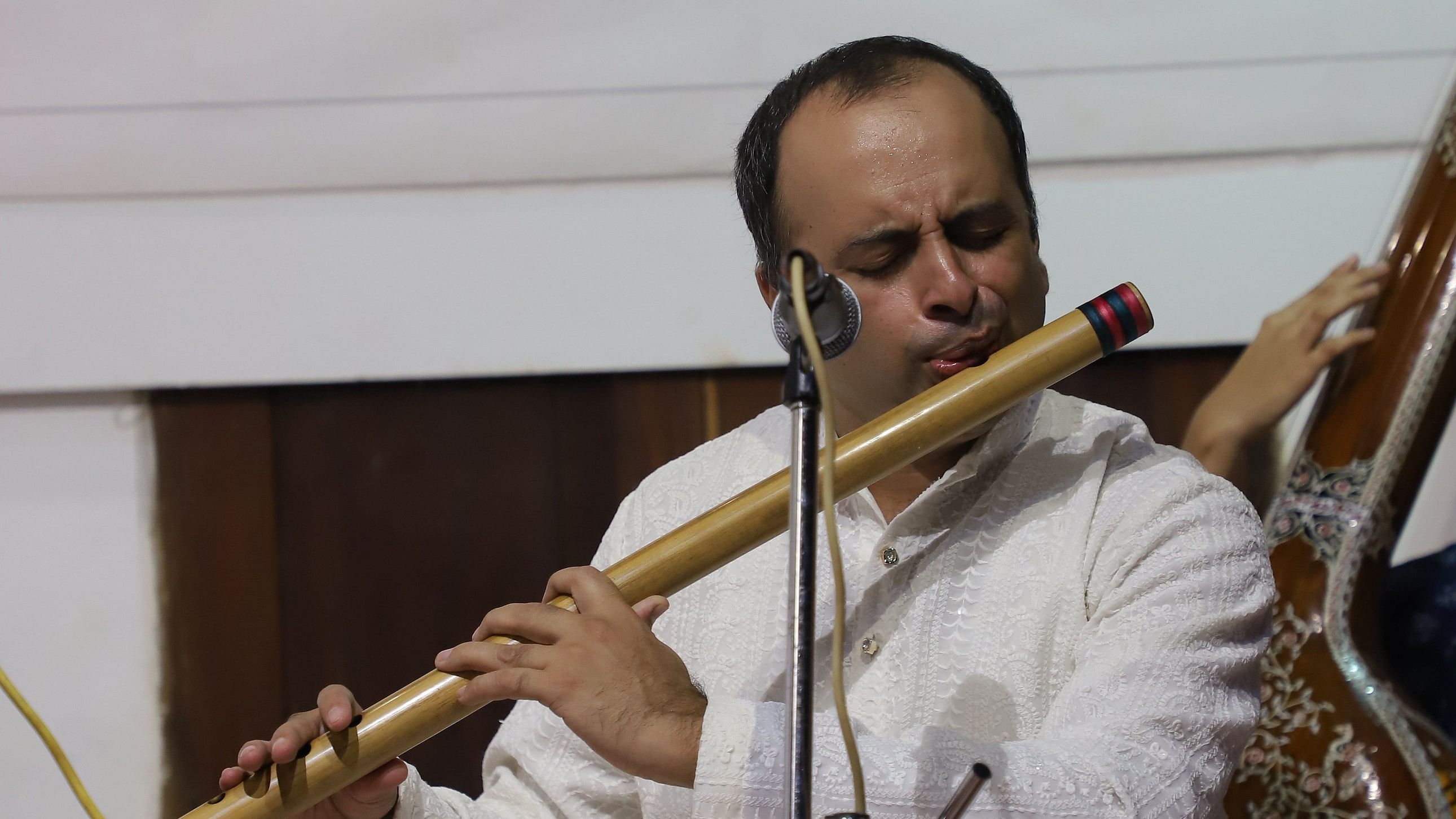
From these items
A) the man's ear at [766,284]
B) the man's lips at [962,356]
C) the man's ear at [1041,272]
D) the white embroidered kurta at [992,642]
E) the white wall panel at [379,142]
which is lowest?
the white embroidered kurta at [992,642]

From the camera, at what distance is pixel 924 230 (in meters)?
1.12

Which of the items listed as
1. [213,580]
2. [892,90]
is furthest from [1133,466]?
[213,580]

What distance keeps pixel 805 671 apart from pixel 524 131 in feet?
4.18

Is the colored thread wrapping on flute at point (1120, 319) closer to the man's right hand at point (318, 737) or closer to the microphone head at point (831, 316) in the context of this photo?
the microphone head at point (831, 316)

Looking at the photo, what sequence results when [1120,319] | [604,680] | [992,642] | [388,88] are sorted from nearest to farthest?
[604,680]
[1120,319]
[992,642]
[388,88]

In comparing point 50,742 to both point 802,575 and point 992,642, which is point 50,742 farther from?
point 992,642

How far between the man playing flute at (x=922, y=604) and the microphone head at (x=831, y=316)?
11.6 inches

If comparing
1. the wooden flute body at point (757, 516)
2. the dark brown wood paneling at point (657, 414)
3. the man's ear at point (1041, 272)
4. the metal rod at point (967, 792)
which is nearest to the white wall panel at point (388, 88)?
the dark brown wood paneling at point (657, 414)

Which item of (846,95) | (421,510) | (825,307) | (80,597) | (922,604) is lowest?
(80,597)

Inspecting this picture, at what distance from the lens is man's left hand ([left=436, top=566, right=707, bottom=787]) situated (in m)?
0.91

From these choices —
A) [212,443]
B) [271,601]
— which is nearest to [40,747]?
[271,601]

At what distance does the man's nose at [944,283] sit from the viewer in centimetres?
110

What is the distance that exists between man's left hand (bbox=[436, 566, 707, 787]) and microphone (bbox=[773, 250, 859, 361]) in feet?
0.95

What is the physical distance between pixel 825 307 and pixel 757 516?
0.34m
